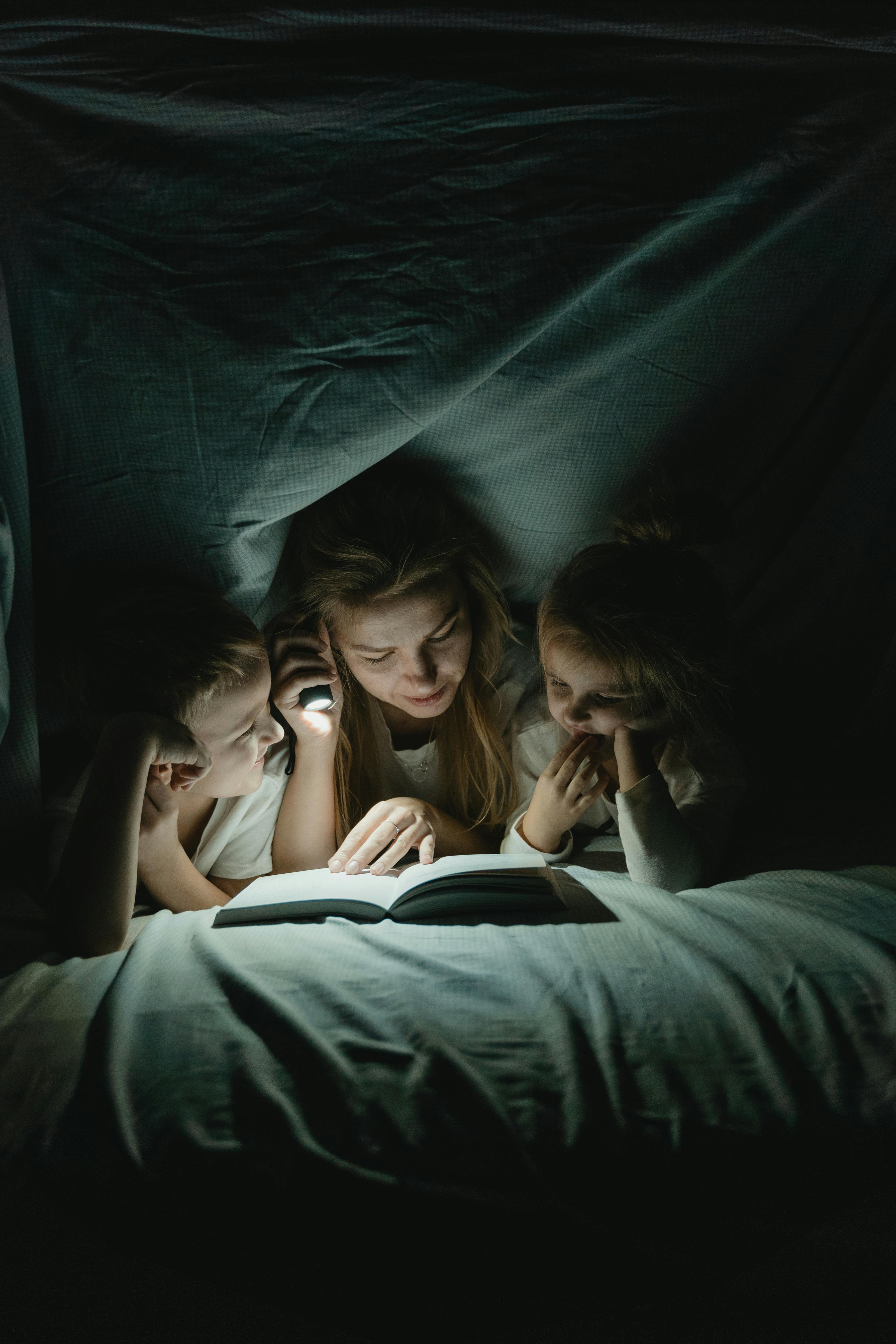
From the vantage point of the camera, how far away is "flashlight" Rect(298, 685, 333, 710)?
3.82ft

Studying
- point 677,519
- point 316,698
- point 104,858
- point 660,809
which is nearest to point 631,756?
point 660,809

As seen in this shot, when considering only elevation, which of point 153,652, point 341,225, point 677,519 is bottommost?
point 153,652

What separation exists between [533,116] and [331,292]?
9.9 inches

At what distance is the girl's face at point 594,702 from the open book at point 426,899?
0.26 m

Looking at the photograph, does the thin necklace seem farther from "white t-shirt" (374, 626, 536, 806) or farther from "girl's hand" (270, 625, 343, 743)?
"girl's hand" (270, 625, 343, 743)

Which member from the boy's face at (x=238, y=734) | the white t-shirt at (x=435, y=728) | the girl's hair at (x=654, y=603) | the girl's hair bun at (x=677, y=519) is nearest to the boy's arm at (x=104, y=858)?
the boy's face at (x=238, y=734)

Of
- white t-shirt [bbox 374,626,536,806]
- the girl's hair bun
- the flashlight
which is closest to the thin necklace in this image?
white t-shirt [bbox 374,626,536,806]

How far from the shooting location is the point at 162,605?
971 mm

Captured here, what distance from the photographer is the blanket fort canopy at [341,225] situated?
0.80m

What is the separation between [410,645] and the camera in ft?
3.78

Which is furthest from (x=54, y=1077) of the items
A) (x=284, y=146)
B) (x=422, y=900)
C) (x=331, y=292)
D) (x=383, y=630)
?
(x=284, y=146)

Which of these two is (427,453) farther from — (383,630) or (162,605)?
(162,605)

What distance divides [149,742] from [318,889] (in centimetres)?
26

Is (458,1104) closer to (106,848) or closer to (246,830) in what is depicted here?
(106,848)
